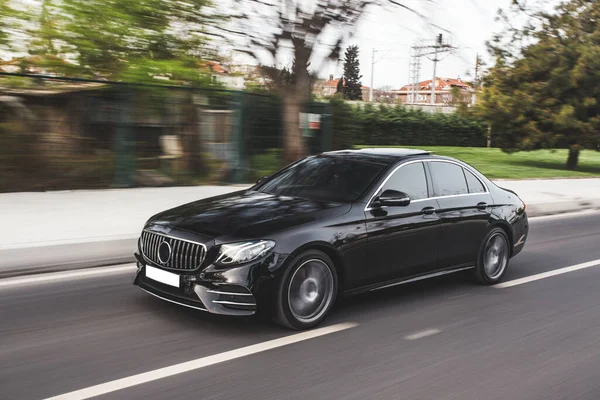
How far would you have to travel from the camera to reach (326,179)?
6367mm

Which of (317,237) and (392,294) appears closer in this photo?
(317,237)

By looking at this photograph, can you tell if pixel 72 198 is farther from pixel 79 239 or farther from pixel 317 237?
pixel 317 237

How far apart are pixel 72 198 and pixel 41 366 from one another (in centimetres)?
742

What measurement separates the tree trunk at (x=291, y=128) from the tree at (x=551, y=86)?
14.5 m

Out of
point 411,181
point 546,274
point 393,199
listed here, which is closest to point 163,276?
Answer: point 393,199

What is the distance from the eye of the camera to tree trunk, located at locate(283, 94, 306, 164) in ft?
50.9

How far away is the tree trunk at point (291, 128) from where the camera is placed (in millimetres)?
15523

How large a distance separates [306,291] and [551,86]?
24.5 meters

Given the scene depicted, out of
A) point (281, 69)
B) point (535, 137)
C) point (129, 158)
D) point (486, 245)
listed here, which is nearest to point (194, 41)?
point (281, 69)

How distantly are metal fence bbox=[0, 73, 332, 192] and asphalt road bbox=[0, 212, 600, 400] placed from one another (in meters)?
5.62

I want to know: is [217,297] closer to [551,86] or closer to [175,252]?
[175,252]

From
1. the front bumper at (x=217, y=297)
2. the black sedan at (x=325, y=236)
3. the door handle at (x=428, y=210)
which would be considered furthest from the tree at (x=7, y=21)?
the door handle at (x=428, y=210)

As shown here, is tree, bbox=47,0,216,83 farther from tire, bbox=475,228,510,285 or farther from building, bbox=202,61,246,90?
tire, bbox=475,228,510,285

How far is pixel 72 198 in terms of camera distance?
11422mm
